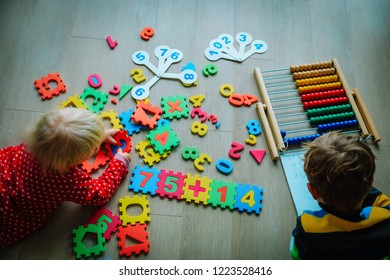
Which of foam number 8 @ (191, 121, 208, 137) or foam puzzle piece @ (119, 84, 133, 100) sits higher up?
foam puzzle piece @ (119, 84, 133, 100)

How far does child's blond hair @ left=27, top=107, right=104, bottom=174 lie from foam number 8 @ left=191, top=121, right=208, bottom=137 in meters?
0.43

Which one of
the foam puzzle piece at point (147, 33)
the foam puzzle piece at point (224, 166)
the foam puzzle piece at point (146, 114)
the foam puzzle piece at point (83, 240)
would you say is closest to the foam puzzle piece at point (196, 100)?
the foam puzzle piece at point (146, 114)

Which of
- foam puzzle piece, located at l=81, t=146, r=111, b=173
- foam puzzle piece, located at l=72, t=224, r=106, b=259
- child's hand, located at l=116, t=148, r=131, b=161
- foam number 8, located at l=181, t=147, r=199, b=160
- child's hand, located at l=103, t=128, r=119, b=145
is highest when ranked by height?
child's hand, located at l=103, t=128, r=119, b=145

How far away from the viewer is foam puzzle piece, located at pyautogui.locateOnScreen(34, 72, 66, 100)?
130 cm

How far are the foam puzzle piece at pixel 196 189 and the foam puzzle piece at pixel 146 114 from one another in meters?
0.25

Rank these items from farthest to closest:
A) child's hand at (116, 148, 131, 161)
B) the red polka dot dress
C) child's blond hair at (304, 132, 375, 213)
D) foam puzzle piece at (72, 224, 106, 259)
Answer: child's hand at (116, 148, 131, 161) < foam puzzle piece at (72, 224, 106, 259) < the red polka dot dress < child's blond hair at (304, 132, 375, 213)

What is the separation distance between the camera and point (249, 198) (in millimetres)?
1166

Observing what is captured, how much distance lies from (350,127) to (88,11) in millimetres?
1196

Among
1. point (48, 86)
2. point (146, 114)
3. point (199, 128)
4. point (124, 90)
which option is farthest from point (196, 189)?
point (48, 86)

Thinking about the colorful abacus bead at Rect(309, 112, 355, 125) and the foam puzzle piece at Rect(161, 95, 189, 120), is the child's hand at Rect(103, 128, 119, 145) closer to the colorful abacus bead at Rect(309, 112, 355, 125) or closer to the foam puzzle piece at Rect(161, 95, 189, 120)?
the foam puzzle piece at Rect(161, 95, 189, 120)

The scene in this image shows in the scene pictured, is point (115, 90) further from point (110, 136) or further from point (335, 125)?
point (335, 125)

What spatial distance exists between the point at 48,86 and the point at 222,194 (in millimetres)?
777

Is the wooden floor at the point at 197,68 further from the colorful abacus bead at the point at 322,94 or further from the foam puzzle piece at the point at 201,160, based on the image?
the colorful abacus bead at the point at 322,94

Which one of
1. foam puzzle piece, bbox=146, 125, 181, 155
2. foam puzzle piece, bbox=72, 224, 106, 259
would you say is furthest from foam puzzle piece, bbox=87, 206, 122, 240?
foam puzzle piece, bbox=146, 125, 181, 155
